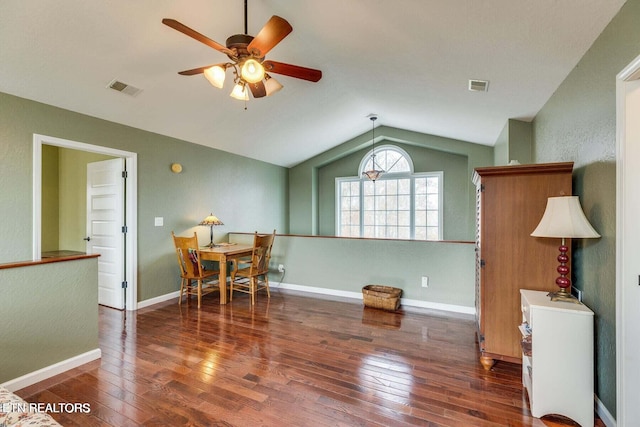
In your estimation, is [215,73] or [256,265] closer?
[215,73]

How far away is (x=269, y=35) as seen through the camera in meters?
2.00

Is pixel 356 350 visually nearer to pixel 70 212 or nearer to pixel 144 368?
pixel 144 368

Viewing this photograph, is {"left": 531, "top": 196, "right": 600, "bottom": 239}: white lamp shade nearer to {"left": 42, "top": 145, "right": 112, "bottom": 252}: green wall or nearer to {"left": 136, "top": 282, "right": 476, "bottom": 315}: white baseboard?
{"left": 136, "top": 282, "right": 476, "bottom": 315}: white baseboard

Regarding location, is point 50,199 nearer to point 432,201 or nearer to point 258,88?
point 258,88

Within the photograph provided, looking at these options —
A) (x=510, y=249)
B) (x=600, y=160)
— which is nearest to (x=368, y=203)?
(x=510, y=249)

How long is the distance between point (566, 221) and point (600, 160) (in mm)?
450

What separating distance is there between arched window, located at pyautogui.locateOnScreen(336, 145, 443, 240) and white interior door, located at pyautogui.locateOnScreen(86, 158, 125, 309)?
4.41 metres

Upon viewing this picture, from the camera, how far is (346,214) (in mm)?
7094

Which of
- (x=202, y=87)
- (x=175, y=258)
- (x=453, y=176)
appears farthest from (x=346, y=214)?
(x=202, y=87)

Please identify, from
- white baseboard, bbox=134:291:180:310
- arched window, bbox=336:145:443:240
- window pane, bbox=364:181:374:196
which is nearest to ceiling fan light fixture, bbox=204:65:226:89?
white baseboard, bbox=134:291:180:310

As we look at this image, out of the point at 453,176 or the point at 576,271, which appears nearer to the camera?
the point at 576,271

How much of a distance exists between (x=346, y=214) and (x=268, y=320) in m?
3.95

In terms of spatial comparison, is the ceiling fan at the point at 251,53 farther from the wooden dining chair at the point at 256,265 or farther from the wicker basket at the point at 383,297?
the wicker basket at the point at 383,297

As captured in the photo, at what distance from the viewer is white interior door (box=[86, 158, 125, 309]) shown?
401 centimetres
